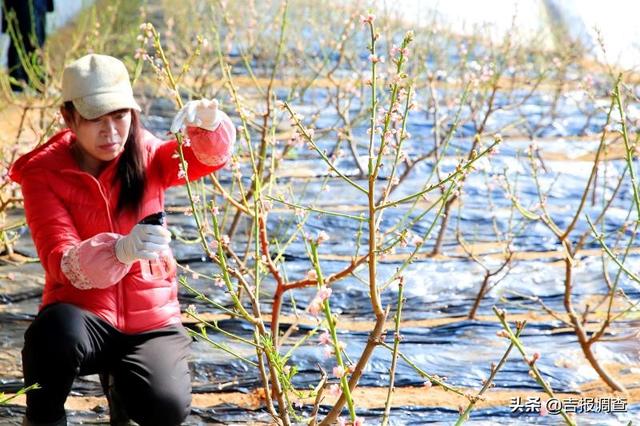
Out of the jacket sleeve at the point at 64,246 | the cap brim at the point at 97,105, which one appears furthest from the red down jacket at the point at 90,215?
the cap brim at the point at 97,105

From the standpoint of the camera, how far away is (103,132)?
7.28 feet

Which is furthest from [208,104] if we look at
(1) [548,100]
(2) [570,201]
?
(1) [548,100]

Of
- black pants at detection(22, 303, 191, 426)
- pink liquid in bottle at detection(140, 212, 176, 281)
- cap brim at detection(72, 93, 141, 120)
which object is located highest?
cap brim at detection(72, 93, 141, 120)

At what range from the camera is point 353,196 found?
4910mm

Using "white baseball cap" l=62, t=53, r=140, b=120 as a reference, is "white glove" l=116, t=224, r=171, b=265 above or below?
below

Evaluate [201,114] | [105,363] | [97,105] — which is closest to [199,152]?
[201,114]

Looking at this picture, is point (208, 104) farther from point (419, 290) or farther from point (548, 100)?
point (548, 100)

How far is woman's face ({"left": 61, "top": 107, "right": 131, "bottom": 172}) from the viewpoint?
87.4 inches

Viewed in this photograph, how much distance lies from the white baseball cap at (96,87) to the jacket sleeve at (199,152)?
152mm

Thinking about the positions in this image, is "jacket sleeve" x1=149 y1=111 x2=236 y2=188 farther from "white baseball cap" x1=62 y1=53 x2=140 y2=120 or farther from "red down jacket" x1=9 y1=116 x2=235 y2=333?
"white baseball cap" x1=62 y1=53 x2=140 y2=120

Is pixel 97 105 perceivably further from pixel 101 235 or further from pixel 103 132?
pixel 101 235

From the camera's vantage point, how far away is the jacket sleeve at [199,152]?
2254 millimetres

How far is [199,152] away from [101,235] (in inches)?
12.5

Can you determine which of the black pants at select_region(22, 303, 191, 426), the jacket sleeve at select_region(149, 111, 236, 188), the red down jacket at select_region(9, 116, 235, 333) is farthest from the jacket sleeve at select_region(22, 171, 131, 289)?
the jacket sleeve at select_region(149, 111, 236, 188)
